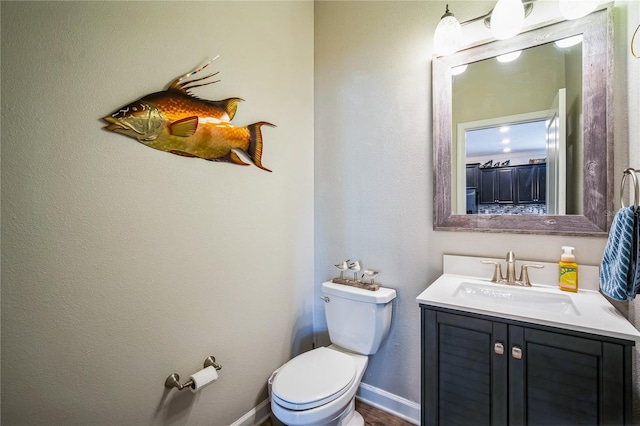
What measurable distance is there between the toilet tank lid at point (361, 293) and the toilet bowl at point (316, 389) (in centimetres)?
31

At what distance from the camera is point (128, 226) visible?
3.56 ft

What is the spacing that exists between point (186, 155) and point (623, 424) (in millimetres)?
1830

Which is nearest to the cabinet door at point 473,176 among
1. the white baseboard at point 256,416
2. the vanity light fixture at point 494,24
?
the vanity light fixture at point 494,24

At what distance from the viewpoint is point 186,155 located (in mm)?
1262

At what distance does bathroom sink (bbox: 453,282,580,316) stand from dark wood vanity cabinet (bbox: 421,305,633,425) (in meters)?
0.15

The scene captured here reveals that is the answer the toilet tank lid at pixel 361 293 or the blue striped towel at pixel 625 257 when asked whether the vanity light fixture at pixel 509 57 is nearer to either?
the blue striped towel at pixel 625 257

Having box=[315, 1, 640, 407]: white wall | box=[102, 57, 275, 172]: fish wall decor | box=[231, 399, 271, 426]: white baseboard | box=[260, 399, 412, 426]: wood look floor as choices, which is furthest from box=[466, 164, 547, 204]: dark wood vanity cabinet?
box=[231, 399, 271, 426]: white baseboard

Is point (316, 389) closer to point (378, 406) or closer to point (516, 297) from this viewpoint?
point (378, 406)

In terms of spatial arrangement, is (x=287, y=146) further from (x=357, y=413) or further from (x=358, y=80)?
(x=357, y=413)

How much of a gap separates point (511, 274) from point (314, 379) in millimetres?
1046

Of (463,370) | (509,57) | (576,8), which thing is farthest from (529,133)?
(463,370)

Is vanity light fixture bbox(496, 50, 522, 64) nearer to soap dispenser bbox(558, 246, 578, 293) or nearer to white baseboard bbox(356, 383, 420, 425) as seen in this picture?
soap dispenser bbox(558, 246, 578, 293)

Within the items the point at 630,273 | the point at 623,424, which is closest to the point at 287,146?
the point at 630,273

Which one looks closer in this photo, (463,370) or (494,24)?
(463,370)
